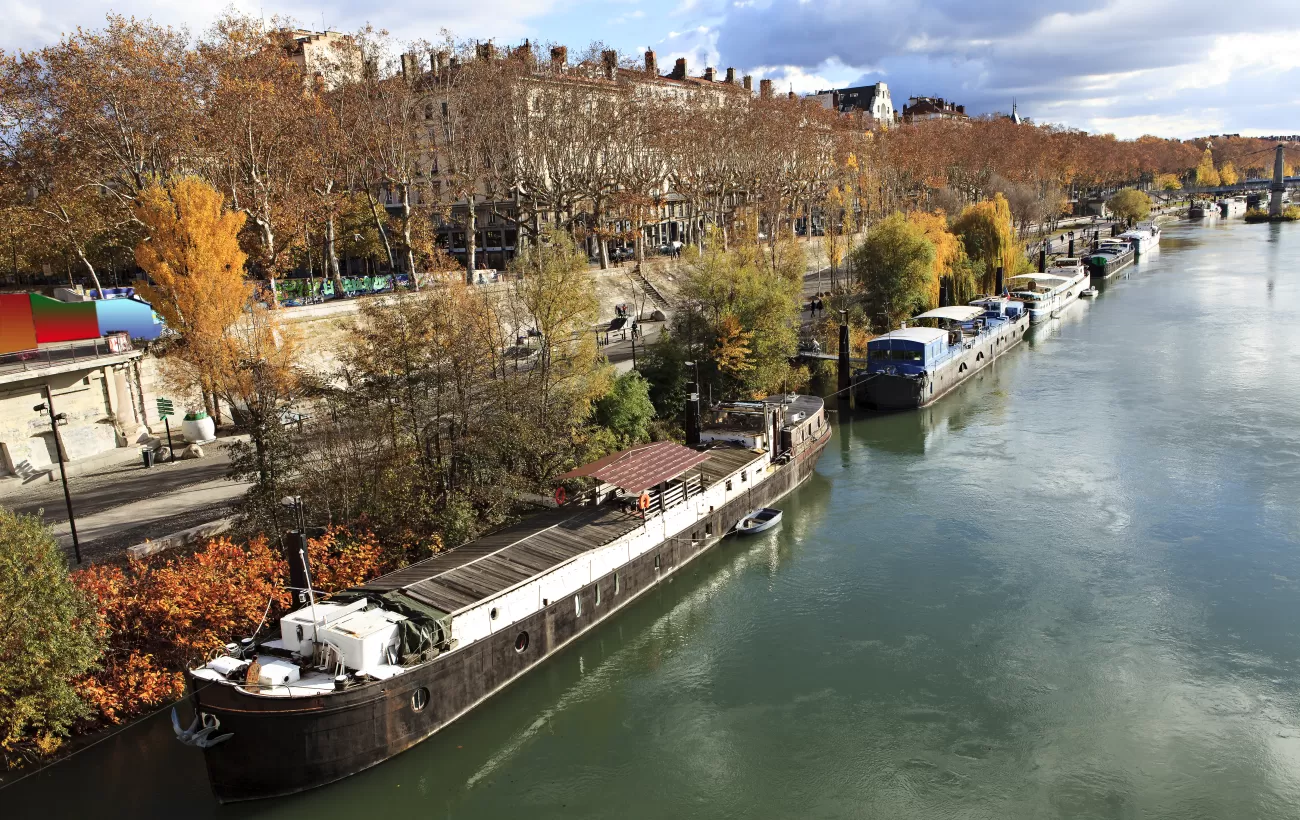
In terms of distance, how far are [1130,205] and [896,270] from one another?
366 ft

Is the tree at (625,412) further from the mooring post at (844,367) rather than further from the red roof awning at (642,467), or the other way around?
the mooring post at (844,367)

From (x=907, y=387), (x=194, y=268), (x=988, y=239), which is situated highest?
(x=194, y=268)

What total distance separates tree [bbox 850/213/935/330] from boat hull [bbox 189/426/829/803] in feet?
153

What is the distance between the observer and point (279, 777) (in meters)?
19.7

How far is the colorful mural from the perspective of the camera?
3216cm

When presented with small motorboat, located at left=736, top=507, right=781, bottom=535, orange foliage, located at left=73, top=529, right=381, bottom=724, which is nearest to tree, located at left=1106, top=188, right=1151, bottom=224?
small motorboat, located at left=736, top=507, right=781, bottom=535

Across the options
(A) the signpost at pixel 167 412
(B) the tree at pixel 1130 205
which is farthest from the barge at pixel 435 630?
(B) the tree at pixel 1130 205

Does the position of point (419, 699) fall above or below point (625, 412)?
below

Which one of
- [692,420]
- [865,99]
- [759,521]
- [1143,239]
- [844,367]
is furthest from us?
[865,99]

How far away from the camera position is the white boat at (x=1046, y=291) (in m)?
78.9

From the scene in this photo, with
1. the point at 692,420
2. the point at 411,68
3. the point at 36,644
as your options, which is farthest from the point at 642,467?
the point at 411,68

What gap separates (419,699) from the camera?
2158cm

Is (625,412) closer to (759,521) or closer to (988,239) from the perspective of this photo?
(759,521)

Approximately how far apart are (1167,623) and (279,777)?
24.0 meters
